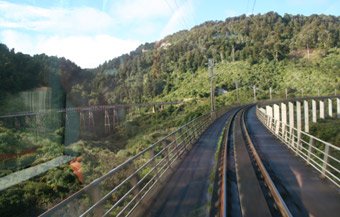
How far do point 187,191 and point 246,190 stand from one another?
5.94 ft

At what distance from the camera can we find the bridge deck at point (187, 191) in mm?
10977

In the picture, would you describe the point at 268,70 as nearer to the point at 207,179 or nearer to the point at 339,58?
the point at 339,58

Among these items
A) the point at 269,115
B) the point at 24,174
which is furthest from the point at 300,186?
the point at 269,115

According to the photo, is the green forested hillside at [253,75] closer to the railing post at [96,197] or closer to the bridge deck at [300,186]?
the bridge deck at [300,186]

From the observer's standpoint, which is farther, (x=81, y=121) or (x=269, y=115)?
(x=81, y=121)

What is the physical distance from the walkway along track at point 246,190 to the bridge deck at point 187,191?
0.45 m

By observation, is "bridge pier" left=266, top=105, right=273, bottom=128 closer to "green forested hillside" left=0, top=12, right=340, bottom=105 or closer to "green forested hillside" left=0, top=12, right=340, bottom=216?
"green forested hillside" left=0, top=12, right=340, bottom=216

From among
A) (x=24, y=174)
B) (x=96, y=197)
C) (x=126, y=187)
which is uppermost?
(x=96, y=197)

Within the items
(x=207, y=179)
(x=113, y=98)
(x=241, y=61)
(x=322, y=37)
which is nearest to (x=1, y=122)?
(x=207, y=179)

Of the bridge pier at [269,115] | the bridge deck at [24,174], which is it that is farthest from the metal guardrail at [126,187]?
the bridge pier at [269,115]

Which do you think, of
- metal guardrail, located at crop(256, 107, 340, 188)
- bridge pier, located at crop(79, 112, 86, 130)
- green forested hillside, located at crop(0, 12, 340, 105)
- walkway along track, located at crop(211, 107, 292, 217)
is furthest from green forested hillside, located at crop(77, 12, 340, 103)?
walkway along track, located at crop(211, 107, 292, 217)

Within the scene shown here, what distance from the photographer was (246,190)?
13.9 m

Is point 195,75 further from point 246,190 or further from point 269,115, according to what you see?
point 246,190

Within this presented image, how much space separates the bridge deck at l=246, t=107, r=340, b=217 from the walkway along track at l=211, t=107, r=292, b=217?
0.31m
